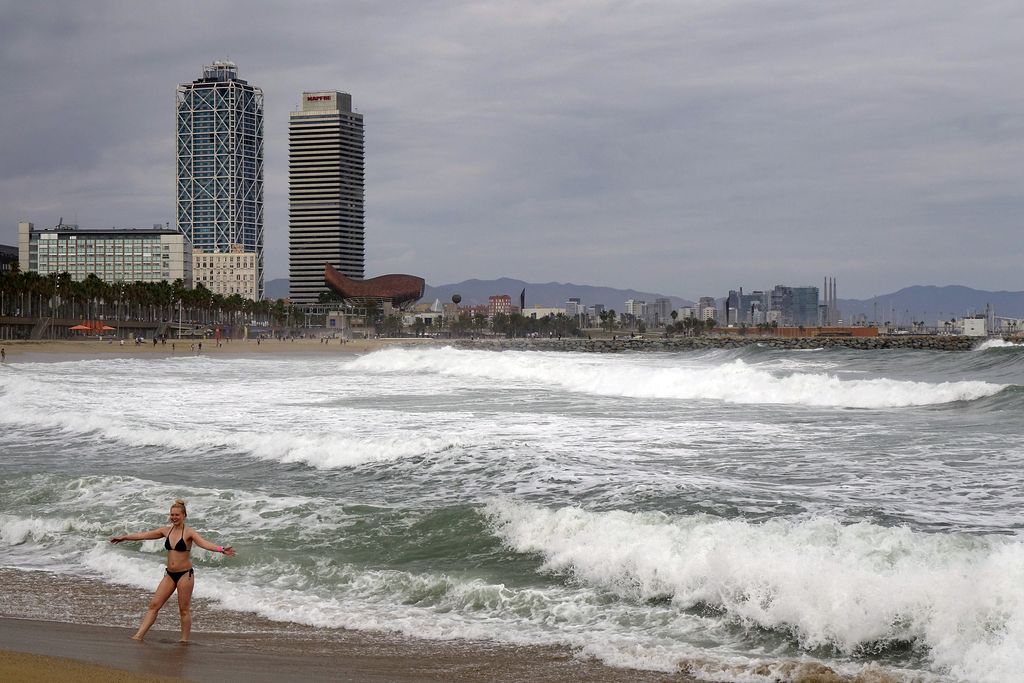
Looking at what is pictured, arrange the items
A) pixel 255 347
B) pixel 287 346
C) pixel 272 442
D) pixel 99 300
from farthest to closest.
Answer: pixel 99 300 → pixel 287 346 → pixel 255 347 → pixel 272 442

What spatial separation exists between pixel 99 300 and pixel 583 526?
162769 millimetres

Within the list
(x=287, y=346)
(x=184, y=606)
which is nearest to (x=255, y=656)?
(x=184, y=606)

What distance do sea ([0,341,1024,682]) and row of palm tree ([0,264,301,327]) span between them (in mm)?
122159

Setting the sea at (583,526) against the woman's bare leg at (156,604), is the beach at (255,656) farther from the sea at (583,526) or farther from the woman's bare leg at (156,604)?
the sea at (583,526)

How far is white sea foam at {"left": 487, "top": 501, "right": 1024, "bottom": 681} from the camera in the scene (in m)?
8.05

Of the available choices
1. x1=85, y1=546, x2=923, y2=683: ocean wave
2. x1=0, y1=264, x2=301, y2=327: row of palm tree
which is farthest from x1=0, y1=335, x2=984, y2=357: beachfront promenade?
x1=85, y1=546, x2=923, y2=683: ocean wave

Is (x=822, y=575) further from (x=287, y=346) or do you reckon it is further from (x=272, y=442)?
(x=287, y=346)

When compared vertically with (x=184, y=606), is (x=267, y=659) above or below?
below

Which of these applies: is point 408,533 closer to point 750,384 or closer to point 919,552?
point 919,552

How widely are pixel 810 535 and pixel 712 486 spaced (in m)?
4.01

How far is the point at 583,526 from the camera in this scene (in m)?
11.4

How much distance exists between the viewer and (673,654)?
7934 mm

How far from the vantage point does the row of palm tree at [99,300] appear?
446 ft

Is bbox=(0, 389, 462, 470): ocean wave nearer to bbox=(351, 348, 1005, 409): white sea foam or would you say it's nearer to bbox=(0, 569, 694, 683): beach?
bbox=(0, 569, 694, 683): beach
